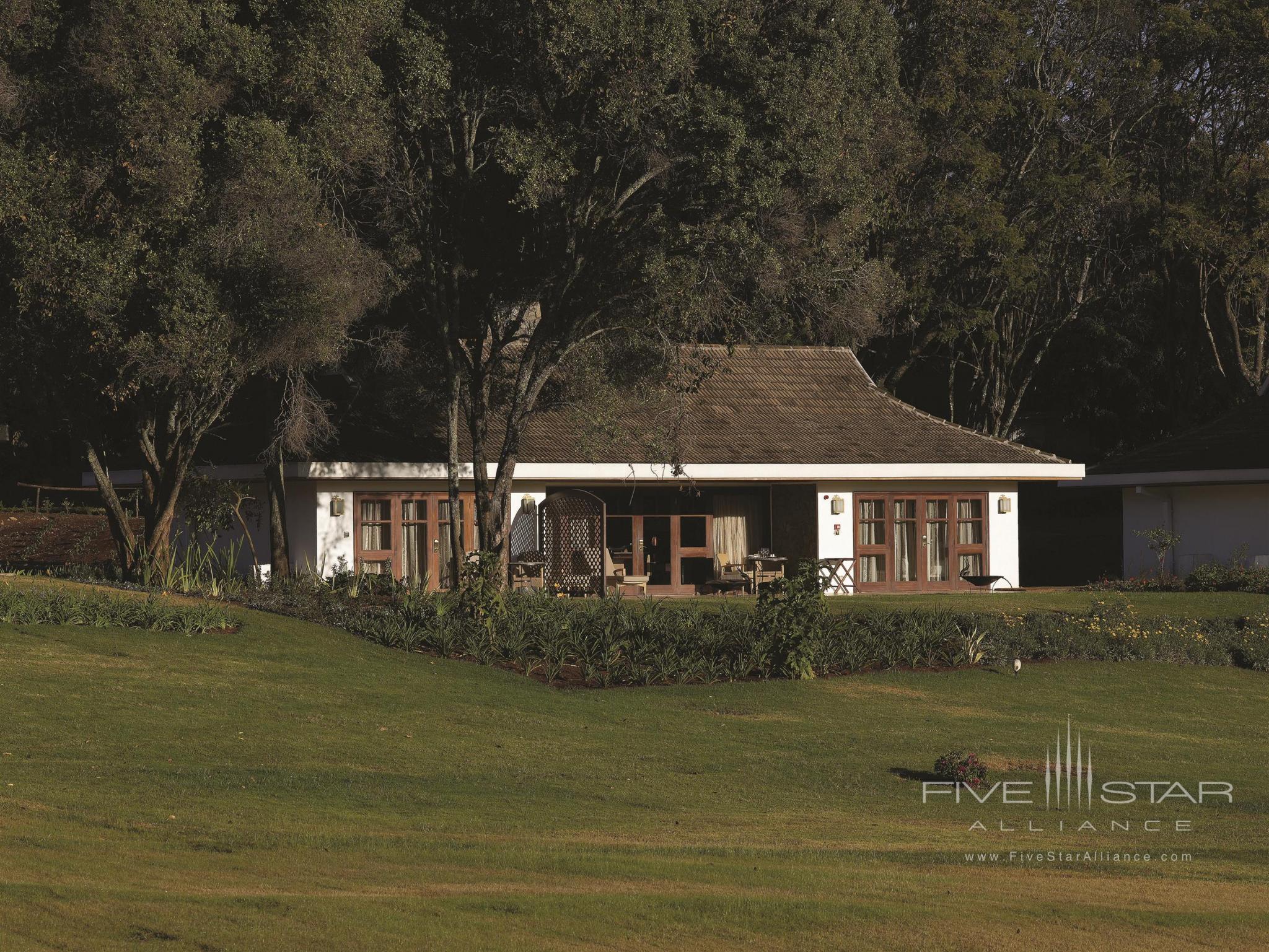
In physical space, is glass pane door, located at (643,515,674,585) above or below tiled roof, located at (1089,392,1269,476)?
below

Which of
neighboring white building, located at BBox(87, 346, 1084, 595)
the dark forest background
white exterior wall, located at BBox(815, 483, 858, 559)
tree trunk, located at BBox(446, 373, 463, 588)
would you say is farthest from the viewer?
white exterior wall, located at BBox(815, 483, 858, 559)

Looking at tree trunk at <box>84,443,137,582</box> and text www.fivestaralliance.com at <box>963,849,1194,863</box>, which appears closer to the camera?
text www.fivestaralliance.com at <box>963,849,1194,863</box>

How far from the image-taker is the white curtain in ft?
110

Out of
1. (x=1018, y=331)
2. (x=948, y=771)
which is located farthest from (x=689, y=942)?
(x=1018, y=331)

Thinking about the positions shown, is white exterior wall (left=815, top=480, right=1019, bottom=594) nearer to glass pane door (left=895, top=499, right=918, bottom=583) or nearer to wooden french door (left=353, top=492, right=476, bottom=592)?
glass pane door (left=895, top=499, right=918, bottom=583)

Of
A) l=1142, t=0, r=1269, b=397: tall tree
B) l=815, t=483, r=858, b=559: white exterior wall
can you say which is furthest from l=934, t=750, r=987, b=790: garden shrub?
l=1142, t=0, r=1269, b=397: tall tree

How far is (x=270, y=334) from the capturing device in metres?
22.2

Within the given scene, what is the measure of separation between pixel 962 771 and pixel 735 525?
65.9 feet

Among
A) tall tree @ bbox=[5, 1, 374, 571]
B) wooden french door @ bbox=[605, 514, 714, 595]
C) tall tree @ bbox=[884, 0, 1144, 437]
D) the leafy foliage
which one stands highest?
tall tree @ bbox=[884, 0, 1144, 437]

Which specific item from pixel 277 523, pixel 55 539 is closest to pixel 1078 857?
pixel 277 523

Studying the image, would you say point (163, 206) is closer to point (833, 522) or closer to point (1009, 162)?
point (833, 522)

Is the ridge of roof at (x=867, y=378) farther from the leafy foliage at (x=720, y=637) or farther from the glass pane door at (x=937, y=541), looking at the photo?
the leafy foliage at (x=720, y=637)

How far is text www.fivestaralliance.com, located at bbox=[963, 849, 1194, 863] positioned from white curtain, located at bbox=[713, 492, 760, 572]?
73.8 feet

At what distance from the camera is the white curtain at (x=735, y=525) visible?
33.6 m
